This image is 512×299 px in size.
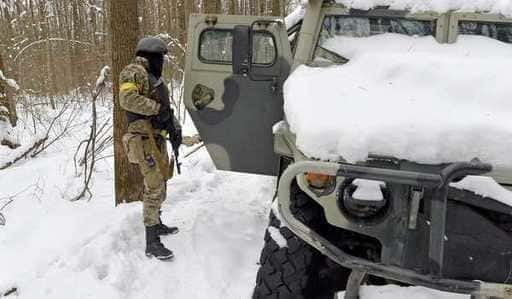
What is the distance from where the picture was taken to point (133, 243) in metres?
3.82

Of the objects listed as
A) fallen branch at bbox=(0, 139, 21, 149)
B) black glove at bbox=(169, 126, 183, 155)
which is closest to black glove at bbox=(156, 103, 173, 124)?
black glove at bbox=(169, 126, 183, 155)

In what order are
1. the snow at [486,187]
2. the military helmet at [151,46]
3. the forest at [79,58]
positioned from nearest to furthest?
1. the snow at [486,187]
2. the military helmet at [151,46]
3. the forest at [79,58]

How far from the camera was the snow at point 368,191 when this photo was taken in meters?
2.19

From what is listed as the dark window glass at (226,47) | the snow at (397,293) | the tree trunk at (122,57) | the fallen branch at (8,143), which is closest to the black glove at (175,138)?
the dark window glass at (226,47)

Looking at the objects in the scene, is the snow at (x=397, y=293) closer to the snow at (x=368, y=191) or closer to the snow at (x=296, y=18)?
the snow at (x=368, y=191)

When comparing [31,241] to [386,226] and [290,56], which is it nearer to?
[290,56]

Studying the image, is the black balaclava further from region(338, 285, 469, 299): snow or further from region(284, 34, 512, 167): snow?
region(338, 285, 469, 299): snow

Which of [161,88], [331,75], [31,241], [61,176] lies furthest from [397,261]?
[61,176]

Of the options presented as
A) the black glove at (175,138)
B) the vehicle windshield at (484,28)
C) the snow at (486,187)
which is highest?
the vehicle windshield at (484,28)

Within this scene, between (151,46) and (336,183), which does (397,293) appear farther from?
(151,46)

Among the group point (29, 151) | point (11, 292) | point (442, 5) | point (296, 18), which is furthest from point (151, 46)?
point (29, 151)

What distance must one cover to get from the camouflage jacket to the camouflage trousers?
0.09 meters

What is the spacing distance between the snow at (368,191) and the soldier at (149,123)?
73.4 inches

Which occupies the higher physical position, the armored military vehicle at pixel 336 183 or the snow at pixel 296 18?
the snow at pixel 296 18
